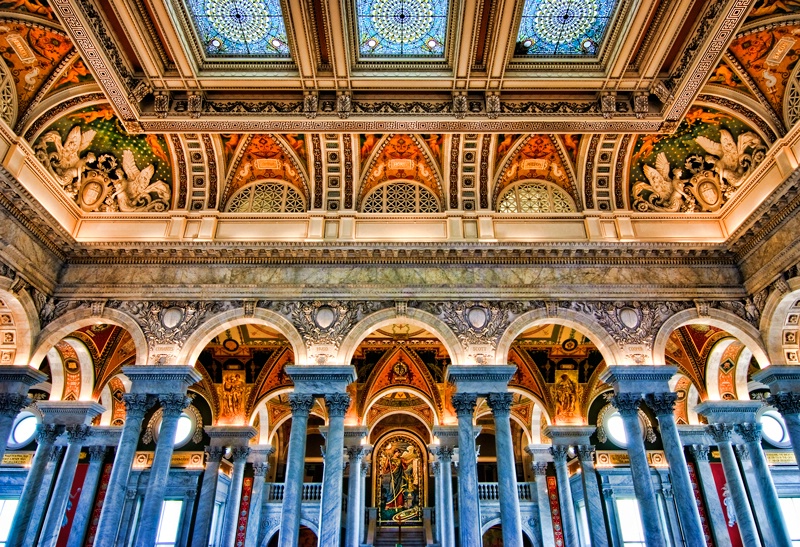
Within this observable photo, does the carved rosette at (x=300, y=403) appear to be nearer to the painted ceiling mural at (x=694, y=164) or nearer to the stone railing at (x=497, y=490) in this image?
the painted ceiling mural at (x=694, y=164)

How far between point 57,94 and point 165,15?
3.34 meters

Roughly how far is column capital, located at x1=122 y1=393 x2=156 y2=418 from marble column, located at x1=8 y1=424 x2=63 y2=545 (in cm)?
328

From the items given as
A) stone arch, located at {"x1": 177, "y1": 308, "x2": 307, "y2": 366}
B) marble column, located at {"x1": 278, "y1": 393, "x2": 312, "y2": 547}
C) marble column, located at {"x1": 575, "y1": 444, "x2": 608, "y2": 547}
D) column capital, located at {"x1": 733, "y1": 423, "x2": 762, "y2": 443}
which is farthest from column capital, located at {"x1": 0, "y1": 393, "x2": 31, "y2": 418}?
column capital, located at {"x1": 733, "y1": 423, "x2": 762, "y2": 443}

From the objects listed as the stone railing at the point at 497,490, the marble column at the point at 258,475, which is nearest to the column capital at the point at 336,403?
the marble column at the point at 258,475

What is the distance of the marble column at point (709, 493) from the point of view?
15.8m

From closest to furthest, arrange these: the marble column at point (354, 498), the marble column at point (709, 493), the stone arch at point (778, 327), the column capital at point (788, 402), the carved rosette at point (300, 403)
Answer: the column capital at point (788, 402) → the stone arch at point (778, 327) → the carved rosette at point (300, 403) → the marble column at point (354, 498) → the marble column at point (709, 493)

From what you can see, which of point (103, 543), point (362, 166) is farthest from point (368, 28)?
point (103, 543)

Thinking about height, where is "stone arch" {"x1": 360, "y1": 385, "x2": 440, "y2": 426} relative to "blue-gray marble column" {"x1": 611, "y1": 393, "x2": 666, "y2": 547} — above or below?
above

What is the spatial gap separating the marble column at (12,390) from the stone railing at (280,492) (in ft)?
32.7

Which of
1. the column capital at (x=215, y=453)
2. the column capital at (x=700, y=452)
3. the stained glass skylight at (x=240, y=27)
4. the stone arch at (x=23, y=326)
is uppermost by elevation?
the stained glass skylight at (x=240, y=27)

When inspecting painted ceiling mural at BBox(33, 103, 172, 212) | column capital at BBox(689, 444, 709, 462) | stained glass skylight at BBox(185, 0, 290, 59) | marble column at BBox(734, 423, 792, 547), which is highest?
stained glass skylight at BBox(185, 0, 290, 59)

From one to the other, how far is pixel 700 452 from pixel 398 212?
11778mm

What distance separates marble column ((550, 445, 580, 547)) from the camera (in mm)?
14336

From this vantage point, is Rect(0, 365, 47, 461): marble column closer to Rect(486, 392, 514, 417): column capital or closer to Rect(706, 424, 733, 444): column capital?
Rect(486, 392, 514, 417): column capital
